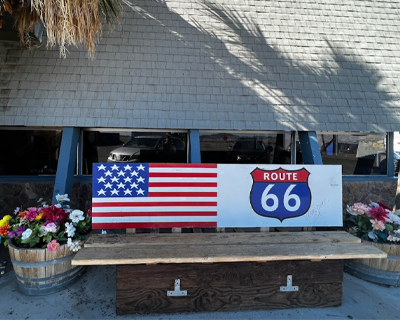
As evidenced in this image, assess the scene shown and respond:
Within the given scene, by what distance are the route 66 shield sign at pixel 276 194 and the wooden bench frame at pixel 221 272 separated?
488 millimetres

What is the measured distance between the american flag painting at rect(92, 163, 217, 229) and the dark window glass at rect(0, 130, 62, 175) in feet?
7.88

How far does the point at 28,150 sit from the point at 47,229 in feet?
8.64

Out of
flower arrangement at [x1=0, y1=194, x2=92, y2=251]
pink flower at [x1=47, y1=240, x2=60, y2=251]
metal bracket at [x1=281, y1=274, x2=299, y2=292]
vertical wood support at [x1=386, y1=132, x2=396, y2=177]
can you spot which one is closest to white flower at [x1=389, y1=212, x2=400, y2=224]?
metal bracket at [x1=281, y1=274, x2=299, y2=292]

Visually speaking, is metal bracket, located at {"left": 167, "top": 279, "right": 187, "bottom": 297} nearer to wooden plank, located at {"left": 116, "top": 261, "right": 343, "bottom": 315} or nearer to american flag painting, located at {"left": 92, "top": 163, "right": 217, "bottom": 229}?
wooden plank, located at {"left": 116, "top": 261, "right": 343, "bottom": 315}

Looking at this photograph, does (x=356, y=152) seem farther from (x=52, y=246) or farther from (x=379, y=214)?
(x=52, y=246)

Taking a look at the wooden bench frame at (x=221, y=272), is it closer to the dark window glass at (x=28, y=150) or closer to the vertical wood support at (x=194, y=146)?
the vertical wood support at (x=194, y=146)

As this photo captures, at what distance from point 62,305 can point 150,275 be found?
1047 mm

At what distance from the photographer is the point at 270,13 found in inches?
212

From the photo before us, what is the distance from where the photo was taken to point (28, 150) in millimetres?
5008

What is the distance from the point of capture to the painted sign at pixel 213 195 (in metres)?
3.28

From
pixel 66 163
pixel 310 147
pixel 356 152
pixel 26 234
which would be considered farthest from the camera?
pixel 356 152

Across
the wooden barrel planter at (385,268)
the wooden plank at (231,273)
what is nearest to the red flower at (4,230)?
the wooden plank at (231,273)

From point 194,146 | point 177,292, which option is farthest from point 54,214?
point 194,146

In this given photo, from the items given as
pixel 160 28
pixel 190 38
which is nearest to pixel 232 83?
pixel 190 38
